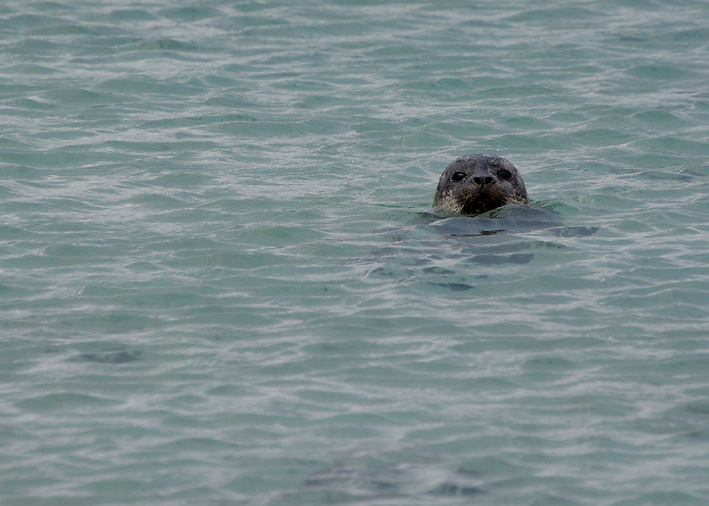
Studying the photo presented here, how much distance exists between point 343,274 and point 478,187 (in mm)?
2391

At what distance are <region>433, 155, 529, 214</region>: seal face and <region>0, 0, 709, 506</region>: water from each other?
355 millimetres

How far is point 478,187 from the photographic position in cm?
1087

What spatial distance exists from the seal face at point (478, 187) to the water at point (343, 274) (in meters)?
0.36

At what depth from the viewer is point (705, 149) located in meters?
13.3

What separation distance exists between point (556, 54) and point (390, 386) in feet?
38.0

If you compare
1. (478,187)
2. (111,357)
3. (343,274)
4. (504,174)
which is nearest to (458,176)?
(478,187)

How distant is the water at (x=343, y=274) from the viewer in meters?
6.20

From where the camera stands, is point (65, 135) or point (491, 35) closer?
point (65, 135)

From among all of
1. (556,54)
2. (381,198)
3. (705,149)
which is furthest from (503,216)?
(556,54)

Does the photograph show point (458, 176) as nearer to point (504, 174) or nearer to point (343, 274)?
point (504, 174)

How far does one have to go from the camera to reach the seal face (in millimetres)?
10875

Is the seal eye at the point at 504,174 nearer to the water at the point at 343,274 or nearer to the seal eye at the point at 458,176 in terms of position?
the seal eye at the point at 458,176

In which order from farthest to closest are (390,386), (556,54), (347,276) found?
(556,54) < (347,276) < (390,386)

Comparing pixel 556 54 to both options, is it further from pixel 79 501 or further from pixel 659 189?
pixel 79 501
